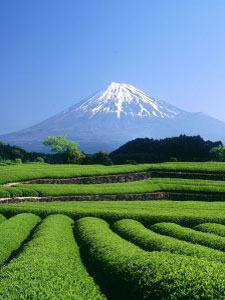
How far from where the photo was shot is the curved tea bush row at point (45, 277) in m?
9.09

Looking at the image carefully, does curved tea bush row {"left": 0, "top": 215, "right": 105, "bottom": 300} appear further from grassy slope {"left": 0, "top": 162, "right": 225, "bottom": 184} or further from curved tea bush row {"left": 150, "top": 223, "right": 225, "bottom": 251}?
grassy slope {"left": 0, "top": 162, "right": 225, "bottom": 184}

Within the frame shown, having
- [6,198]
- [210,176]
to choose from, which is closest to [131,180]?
[210,176]

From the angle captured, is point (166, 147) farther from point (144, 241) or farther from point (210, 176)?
point (144, 241)

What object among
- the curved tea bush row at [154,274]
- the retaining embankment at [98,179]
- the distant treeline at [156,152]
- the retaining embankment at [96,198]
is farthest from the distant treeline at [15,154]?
the curved tea bush row at [154,274]

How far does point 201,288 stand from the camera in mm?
8766

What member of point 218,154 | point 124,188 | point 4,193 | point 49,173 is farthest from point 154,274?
point 218,154

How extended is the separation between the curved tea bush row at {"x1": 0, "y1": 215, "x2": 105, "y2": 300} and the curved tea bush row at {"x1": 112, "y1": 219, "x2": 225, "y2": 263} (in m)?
3.79

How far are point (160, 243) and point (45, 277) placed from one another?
7493mm

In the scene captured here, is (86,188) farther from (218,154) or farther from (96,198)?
(218,154)

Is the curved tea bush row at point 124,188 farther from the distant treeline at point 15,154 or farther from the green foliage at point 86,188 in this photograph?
the distant treeline at point 15,154

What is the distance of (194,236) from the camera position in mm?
18375

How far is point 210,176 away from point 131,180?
12.6 metres

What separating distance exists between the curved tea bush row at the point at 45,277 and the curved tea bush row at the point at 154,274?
86cm

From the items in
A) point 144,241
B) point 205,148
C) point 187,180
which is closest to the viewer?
point 144,241
